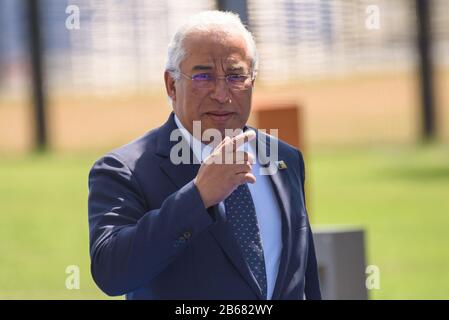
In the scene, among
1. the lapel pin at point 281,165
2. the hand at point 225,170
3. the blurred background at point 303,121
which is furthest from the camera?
the blurred background at point 303,121

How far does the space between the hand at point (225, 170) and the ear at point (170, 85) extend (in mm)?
398

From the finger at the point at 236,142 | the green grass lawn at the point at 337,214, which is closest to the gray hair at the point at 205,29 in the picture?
the finger at the point at 236,142

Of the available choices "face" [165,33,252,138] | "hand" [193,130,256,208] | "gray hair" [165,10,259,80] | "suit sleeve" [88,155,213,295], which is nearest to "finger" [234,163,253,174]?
"hand" [193,130,256,208]

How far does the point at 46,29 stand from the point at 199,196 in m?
23.3

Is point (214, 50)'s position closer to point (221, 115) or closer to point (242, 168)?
point (221, 115)

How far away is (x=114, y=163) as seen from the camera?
3.52 m

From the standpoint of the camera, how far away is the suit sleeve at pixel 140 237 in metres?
3.25

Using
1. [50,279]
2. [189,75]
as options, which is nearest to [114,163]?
[189,75]

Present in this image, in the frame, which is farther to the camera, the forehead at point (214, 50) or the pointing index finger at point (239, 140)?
the forehead at point (214, 50)

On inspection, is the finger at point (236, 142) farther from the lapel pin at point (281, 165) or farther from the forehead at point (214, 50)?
the lapel pin at point (281, 165)

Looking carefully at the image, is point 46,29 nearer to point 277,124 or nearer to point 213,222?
point 277,124

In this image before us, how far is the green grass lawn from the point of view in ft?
34.1

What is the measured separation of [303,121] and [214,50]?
11.4 meters

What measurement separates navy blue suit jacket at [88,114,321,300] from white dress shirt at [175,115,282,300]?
0.06ft
